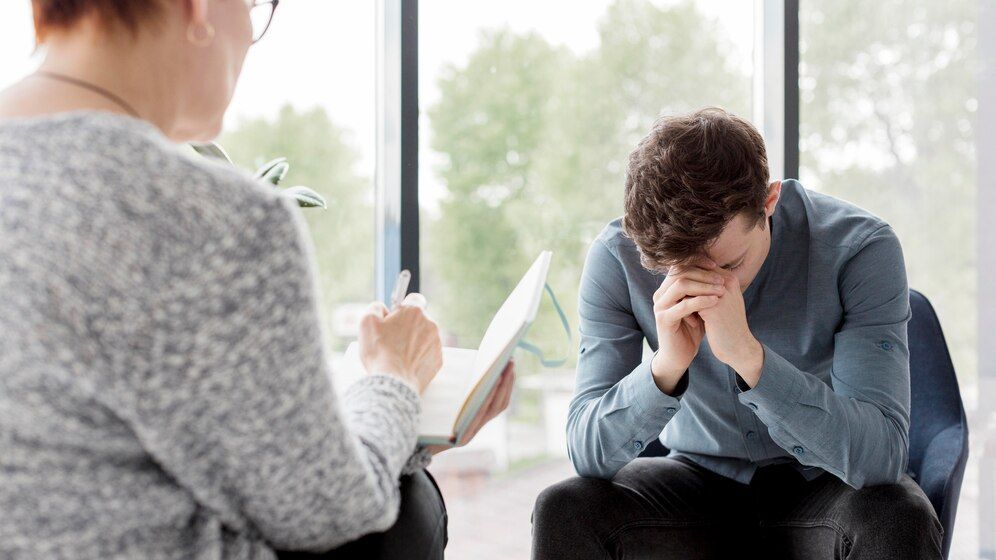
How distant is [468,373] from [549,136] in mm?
1221

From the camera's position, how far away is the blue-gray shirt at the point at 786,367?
3.92 feet

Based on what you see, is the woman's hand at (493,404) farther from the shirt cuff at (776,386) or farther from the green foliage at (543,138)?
the green foliage at (543,138)

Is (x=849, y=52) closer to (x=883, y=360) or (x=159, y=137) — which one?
(x=883, y=360)

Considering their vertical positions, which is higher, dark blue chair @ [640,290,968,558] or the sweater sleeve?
the sweater sleeve

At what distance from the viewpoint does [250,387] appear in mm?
619

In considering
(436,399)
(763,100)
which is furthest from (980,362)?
(436,399)

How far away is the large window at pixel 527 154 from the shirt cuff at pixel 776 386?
96 cm

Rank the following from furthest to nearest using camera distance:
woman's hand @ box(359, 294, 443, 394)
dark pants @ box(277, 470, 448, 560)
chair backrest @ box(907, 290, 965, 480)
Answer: chair backrest @ box(907, 290, 965, 480) → woman's hand @ box(359, 294, 443, 394) → dark pants @ box(277, 470, 448, 560)

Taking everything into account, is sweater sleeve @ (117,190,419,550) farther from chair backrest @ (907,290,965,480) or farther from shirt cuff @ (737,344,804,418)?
chair backrest @ (907,290,965,480)

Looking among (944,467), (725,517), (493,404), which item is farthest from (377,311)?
(944,467)

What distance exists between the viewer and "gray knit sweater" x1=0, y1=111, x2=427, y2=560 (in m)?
0.57

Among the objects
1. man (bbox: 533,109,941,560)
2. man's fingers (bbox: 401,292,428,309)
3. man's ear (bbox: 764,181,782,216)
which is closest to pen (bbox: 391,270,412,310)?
man's fingers (bbox: 401,292,428,309)

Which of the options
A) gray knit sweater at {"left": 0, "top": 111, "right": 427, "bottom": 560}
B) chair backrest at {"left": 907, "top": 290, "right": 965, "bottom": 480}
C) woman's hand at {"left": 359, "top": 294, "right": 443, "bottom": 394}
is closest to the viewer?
gray knit sweater at {"left": 0, "top": 111, "right": 427, "bottom": 560}

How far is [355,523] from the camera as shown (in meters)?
0.71
